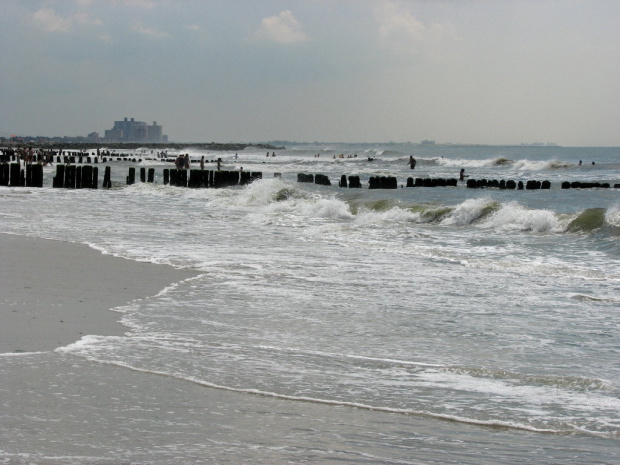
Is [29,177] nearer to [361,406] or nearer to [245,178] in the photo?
[245,178]

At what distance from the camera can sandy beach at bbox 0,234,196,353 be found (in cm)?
646

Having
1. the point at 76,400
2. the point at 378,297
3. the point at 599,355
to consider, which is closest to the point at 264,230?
the point at 378,297

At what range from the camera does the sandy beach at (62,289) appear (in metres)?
6.46

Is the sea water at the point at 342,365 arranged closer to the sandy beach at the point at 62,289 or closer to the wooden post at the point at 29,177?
the sandy beach at the point at 62,289

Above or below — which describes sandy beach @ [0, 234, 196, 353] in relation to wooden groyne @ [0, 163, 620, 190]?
below

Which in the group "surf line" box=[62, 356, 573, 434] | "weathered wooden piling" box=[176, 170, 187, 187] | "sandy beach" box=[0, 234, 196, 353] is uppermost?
"weathered wooden piling" box=[176, 170, 187, 187]

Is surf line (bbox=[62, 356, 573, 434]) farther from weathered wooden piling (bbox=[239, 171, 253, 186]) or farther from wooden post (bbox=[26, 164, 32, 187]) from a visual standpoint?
weathered wooden piling (bbox=[239, 171, 253, 186])

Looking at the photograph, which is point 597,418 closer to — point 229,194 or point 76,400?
point 76,400

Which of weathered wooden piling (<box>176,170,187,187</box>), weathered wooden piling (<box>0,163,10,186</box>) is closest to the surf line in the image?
weathered wooden piling (<box>0,163,10,186</box>)

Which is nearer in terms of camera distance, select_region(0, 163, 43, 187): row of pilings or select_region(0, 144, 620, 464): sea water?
select_region(0, 144, 620, 464): sea water

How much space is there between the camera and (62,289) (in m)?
8.69

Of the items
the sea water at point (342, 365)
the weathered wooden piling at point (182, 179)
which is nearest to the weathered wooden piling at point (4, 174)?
the weathered wooden piling at point (182, 179)

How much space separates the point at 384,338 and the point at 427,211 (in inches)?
590

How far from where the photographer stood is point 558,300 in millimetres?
8758
